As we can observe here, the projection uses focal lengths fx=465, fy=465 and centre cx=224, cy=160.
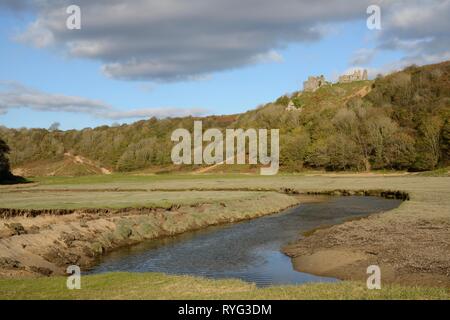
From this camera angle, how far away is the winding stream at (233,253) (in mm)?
27750

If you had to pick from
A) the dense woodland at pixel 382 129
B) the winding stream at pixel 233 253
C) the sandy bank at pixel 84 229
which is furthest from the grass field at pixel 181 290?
the dense woodland at pixel 382 129

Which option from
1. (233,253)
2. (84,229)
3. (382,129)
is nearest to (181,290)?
(233,253)

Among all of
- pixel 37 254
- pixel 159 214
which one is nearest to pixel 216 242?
pixel 159 214

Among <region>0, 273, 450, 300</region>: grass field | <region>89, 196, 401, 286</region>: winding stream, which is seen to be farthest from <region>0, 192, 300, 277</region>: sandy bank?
<region>0, 273, 450, 300</region>: grass field

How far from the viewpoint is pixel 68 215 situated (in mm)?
43750

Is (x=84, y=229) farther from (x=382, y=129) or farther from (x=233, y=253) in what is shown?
(x=382, y=129)

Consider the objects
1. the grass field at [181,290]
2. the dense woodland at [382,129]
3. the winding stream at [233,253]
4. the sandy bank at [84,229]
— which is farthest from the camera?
the dense woodland at [382,129]

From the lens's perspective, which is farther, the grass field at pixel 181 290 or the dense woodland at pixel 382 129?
the dense woodland at pixel 382 129

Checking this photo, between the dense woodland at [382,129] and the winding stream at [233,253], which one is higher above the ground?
the dense woodland at [382,129]

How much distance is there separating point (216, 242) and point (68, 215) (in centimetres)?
1507

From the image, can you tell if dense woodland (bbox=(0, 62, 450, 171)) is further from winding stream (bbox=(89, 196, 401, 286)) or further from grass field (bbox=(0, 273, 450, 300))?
grass field (bbox=(0, 273, 450, 300))

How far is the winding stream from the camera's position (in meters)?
27.8

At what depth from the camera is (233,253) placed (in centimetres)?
3362

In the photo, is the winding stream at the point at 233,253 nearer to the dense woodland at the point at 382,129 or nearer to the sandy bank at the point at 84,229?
the sandy bank at the point at 84,229
